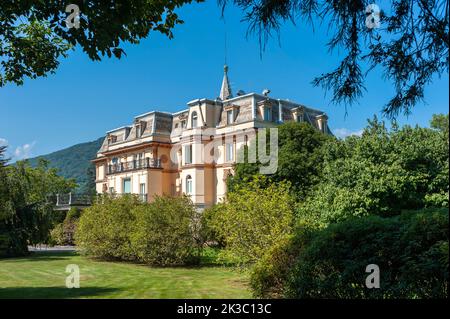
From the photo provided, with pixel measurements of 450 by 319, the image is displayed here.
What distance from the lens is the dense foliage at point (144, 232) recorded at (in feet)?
66.0

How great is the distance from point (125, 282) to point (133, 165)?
31.6 meters

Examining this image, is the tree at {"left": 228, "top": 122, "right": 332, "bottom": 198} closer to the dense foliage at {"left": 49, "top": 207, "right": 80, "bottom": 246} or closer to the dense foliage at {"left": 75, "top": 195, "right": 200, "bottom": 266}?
the dense foliage at {"left": 75, "top": 195, "right": 200, "bottom": 266}

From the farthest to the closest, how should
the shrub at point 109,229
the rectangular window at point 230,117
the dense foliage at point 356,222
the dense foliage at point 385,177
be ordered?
the rectangular window at point 230,117 → the shrub at point 109,229 → the dense foliage at point 385,177 → the dense foliage at point 356,222

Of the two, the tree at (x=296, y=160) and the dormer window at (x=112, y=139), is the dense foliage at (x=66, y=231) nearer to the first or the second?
the tree at (x=296, y=160)

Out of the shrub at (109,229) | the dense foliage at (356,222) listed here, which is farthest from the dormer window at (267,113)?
the shrub at (109,229)

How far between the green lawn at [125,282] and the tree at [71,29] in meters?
5.64

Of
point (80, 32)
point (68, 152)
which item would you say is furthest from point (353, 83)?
point (68, 152)

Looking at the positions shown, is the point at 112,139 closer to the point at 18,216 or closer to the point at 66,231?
the point at 66,231

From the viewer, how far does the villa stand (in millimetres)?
38438

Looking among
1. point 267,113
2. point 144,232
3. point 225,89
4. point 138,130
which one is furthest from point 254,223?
point 225,89

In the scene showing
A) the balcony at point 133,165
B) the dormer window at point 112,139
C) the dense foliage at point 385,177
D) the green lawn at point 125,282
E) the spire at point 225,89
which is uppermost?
the spire at point 225,89
